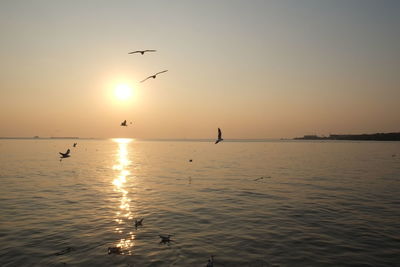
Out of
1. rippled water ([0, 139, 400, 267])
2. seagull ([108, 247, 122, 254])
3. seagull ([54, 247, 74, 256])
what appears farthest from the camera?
seagull ([108, 247, 122, 254])

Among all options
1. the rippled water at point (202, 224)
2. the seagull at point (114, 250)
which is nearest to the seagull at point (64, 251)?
the rippled water at point (202, 224)

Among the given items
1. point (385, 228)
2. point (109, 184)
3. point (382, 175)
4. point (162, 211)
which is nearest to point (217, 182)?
→ point (109, 184)

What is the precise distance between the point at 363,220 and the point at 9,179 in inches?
1701

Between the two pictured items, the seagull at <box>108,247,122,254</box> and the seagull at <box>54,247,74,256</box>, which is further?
the seagull at <box>108,247,122,254</box>

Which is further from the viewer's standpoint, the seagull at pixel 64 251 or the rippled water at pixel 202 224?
the seagull at pixel 64 251

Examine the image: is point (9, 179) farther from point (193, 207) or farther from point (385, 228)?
point (385, 228)

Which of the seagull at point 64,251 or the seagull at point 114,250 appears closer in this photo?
the seagull at point 64,251

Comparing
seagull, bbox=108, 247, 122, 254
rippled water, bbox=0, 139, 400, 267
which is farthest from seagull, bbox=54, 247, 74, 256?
seagull, bbox=108, 247, 122, 254

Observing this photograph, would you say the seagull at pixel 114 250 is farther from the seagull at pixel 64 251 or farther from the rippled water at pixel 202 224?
the seagull at pixel 64 251

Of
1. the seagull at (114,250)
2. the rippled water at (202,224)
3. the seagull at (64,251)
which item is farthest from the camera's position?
the seagull at (114,250)

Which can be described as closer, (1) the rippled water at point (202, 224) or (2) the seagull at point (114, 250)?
(1) the rippled water at point (202, 224)

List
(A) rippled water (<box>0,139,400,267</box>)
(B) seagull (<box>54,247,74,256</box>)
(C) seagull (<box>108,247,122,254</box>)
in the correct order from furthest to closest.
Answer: (C) seagull (<box>108,247,122,254</box>) < (B) seagull (<box>54,247,74,256</box>) < (A) rippled water (<box>0,139,400,267</box>)

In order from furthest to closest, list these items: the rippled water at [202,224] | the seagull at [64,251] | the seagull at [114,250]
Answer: the seagull at [114,250], the seagull at [64,251], the rippled water at [202,224]

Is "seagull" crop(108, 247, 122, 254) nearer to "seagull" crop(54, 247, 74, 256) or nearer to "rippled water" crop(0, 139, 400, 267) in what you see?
"rippled water" crop(0, 139, 400, 267)
